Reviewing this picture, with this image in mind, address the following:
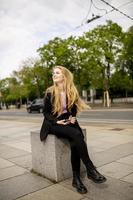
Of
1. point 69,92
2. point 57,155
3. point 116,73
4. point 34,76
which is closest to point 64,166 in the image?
point 57,155

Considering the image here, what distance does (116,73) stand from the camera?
3750 cm

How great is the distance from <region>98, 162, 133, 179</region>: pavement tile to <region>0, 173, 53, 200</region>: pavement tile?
109 cm

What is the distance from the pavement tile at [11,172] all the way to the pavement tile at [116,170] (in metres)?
1.51

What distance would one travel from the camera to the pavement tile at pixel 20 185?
378 cm

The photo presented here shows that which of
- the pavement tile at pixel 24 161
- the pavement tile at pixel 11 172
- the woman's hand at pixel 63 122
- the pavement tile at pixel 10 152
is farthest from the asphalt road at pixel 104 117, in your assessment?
the woman's hand at pixel 63 122

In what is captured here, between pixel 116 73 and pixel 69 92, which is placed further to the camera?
pixel 116 73

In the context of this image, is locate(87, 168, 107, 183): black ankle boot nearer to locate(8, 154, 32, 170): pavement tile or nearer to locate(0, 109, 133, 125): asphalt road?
locate(8, 154, 32, 170): pavement tile

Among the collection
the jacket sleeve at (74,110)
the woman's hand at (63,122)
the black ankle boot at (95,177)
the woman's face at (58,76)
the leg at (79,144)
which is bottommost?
the black ankle boot at (95,177)

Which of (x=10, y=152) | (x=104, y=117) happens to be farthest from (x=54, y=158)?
(x=104, y=117)

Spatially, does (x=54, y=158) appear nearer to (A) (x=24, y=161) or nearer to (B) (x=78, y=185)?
(B) (x=78, y=185)

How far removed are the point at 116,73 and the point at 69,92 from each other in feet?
112

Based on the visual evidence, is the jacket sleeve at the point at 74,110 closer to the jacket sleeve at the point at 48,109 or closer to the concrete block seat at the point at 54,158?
the jacket sleeve at the point at 48,109

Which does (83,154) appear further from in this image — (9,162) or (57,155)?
(9,162)

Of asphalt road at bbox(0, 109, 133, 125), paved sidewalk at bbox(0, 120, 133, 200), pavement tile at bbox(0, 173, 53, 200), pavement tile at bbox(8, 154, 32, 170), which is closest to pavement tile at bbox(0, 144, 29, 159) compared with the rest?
paved sidewalk at bbox(0, 120, 133, 200)
